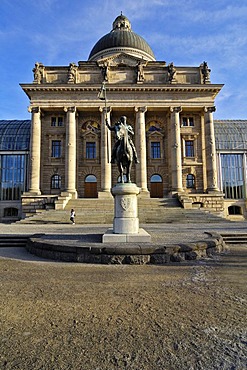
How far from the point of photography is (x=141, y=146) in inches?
1222

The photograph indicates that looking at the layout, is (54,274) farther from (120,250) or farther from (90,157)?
(90,157)

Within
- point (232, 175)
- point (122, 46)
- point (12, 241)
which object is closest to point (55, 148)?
point (122, 46)

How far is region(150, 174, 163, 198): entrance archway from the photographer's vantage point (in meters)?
34.1

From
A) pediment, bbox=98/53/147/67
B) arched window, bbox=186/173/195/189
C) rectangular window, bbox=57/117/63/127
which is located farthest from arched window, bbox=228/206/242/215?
rectangular window, bbox=57/117/63/127

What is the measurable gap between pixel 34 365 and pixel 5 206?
36.1 meters

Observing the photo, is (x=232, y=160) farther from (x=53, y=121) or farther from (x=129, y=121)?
(x=53, y=121)

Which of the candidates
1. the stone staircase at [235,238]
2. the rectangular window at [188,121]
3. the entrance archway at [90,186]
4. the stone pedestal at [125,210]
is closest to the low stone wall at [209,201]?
the rectangular window at [188,121]

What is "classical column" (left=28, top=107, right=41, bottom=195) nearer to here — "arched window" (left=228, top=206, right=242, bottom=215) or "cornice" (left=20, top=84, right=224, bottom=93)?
"cornice" (left=20, top=84, right=224, bottom=93)

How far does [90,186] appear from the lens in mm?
33969

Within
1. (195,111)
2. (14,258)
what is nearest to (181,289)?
(14,258)

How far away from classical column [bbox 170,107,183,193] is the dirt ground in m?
25.1

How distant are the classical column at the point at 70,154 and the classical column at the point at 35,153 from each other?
146 inches

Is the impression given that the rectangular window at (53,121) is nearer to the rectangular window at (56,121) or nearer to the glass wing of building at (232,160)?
the rectangular window at (56,121)

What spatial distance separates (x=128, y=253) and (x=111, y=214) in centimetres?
1567
